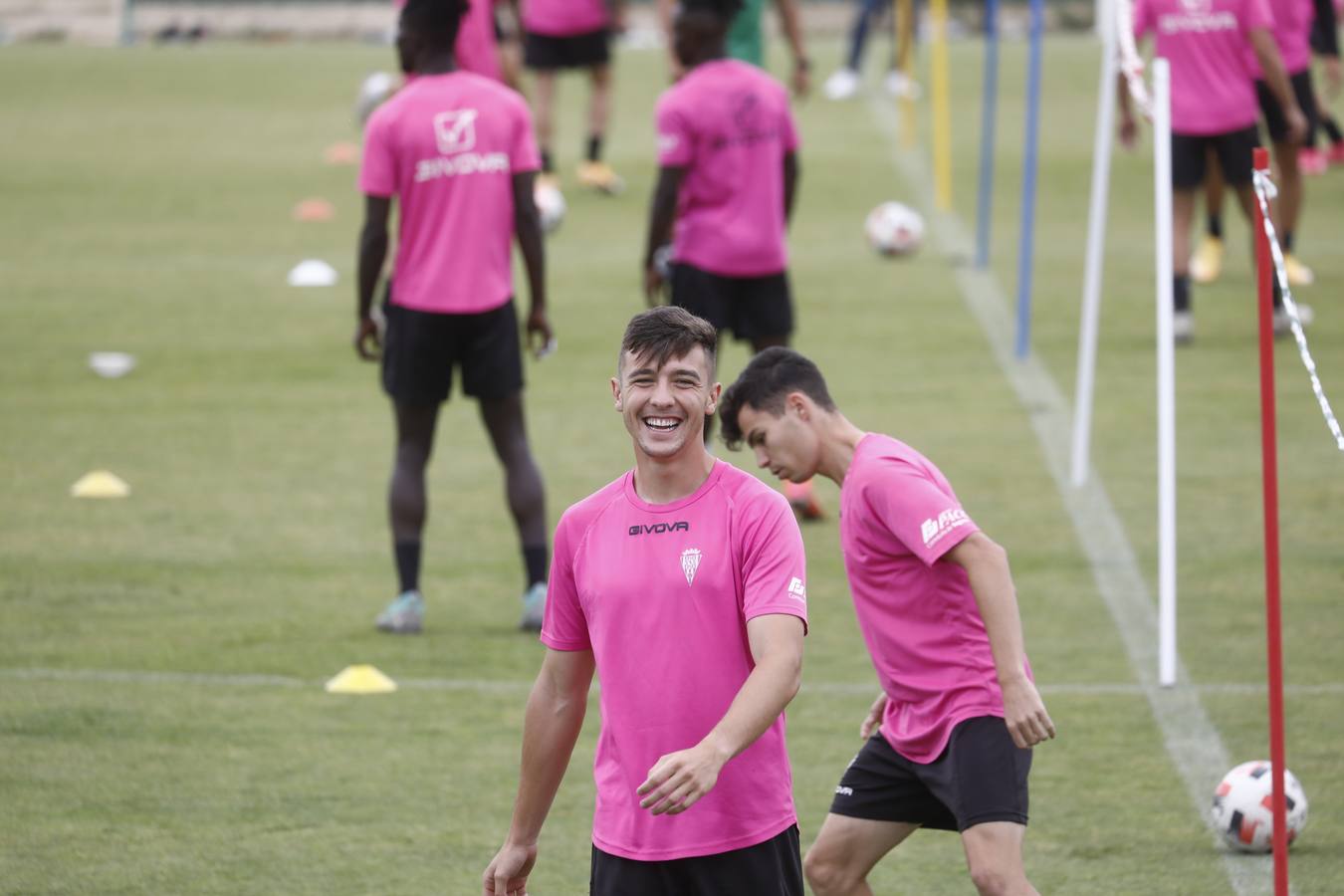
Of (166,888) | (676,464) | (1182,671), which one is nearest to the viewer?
(676,464)

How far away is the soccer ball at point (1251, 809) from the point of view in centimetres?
552

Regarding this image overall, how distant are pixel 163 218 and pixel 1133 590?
11552 millimetres

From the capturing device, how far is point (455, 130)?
7414 millimetres

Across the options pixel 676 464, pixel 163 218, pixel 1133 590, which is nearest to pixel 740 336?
pixel 1133 590

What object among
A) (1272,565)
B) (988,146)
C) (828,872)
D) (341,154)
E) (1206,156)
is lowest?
(341,154)

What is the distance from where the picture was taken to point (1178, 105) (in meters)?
11.9

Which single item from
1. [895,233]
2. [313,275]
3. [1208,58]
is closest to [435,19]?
[1208,58]

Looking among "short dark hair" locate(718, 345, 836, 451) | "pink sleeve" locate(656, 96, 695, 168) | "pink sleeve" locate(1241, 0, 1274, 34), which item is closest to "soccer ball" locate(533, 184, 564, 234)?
"pink sleeve" locate(1241, 0, 1274, 34)

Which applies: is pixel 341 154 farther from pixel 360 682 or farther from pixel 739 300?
pixel 360 682

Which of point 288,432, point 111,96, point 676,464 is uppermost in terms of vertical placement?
point 676,464

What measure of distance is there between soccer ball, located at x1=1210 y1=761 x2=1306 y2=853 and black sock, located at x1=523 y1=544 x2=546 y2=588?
3.00m

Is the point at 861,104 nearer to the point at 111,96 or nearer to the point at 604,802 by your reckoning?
the point at 111,96

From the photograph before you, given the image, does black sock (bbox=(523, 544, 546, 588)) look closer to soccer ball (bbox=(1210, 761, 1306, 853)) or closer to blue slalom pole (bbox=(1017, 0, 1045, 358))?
soccer ball (bbox=(1210, 761, 1306, 853))

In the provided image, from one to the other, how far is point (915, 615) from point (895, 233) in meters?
11.2
